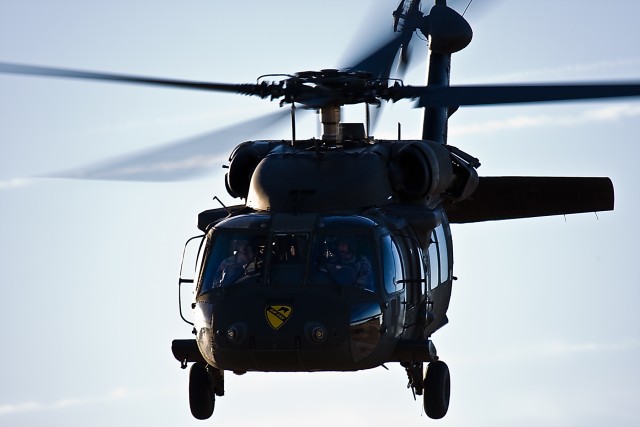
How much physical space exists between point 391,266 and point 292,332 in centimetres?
198

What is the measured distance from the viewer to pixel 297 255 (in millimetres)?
24266

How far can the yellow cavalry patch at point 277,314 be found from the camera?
23.5 metres

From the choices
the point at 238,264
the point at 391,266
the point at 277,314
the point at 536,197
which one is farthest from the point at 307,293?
the point at 536,197

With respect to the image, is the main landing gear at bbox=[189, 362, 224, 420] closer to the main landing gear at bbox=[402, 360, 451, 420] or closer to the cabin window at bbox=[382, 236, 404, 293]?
the main landing gear at bbox=[402, 360, 451, 420]

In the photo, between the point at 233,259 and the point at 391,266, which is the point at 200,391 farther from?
the point at 391,266

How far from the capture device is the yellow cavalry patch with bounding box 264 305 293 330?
23.5 meters

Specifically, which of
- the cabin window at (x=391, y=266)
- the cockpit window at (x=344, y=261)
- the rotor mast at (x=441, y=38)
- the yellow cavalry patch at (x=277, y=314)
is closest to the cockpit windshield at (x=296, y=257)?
the cockpit window at (x=344, y=261)

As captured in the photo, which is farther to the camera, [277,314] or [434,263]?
[434,263]

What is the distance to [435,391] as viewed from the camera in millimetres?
26047

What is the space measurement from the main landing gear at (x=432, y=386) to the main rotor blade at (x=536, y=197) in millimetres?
4764

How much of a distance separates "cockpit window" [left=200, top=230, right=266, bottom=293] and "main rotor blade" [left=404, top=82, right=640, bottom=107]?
3.19 m

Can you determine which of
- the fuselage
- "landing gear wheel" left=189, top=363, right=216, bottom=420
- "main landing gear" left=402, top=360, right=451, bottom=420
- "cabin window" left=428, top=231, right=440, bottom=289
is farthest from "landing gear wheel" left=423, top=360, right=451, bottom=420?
"landing gear wheel" left=189, top=363, right=216, bottom=420

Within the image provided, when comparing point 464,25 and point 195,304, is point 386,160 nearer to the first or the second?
point 195,304

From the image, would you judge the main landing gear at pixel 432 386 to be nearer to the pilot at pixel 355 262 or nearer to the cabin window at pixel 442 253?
the cabin window at pixel 442 253
